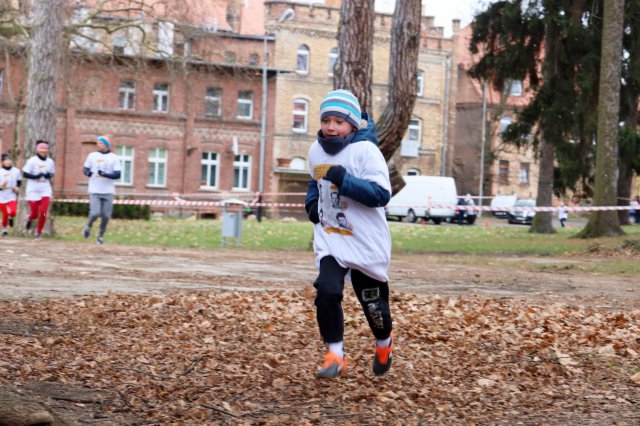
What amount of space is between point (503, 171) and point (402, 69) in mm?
57722

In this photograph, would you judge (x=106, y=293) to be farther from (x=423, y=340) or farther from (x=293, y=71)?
(x=293, y=71)

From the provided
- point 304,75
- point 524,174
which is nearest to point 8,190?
point 304,75

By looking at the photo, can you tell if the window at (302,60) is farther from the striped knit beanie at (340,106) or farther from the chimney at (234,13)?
the striped knit beanie at (340,106)

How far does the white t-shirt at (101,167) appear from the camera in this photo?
20.3 m

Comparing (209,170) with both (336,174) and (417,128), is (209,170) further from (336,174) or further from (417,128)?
(336,174)

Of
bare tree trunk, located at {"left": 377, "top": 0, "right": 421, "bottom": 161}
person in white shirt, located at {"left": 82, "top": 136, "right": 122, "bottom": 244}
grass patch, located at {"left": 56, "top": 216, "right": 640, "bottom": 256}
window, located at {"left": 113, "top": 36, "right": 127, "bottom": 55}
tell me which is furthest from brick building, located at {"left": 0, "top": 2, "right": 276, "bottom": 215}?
person in white shirt, located at {"left": 82, "top": 136, "right": 122, "bottom": 244}

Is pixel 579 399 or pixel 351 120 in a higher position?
pixel 351 120

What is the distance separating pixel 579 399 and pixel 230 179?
56305mm

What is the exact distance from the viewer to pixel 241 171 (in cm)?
6325

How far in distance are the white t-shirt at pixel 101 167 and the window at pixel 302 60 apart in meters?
47.6

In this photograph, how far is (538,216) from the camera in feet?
125

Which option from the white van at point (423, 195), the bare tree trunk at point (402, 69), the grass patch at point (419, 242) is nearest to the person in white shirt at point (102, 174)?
the grass patch at point (419, 242)

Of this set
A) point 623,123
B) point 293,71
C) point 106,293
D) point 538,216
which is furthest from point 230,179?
point 106,293

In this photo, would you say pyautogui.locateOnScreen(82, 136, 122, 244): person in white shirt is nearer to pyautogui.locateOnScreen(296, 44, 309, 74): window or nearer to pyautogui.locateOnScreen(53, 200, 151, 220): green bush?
pyautogui.locateOnScreen(53, 200, 151, 220): green bush
